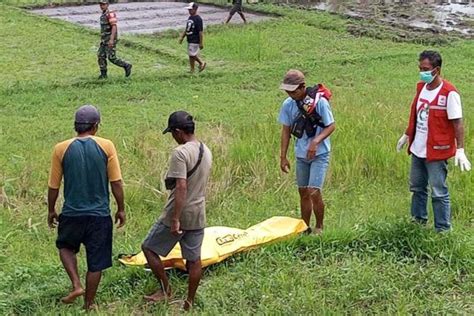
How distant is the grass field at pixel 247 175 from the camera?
508cm

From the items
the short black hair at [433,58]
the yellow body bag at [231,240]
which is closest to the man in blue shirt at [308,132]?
the yellow body bag at [231,240]

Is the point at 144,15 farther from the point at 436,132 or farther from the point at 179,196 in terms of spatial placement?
the point at 179,196

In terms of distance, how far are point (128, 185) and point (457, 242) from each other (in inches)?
121

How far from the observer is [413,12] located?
20750 mm

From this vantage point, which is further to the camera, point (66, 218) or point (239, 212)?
point (239, 212)

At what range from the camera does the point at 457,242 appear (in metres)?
5.61

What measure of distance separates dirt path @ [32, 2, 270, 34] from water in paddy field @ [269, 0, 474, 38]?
2.88 m

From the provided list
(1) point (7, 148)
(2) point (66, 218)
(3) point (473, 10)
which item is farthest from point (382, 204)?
(3) point (473, 10)

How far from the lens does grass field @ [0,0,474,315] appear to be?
5.08m

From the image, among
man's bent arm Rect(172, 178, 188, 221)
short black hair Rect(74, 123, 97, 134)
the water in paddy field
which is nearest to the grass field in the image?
man's bent arm Rect(172, 178, 188, 221)

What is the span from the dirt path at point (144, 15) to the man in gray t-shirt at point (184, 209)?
12.4 metres

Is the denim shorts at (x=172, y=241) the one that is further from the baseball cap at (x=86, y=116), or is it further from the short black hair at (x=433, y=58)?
the short black hair at (x=433, y=58)

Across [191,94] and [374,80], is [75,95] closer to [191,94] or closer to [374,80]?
[191,94]

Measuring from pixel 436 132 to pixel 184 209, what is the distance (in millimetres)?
2088
